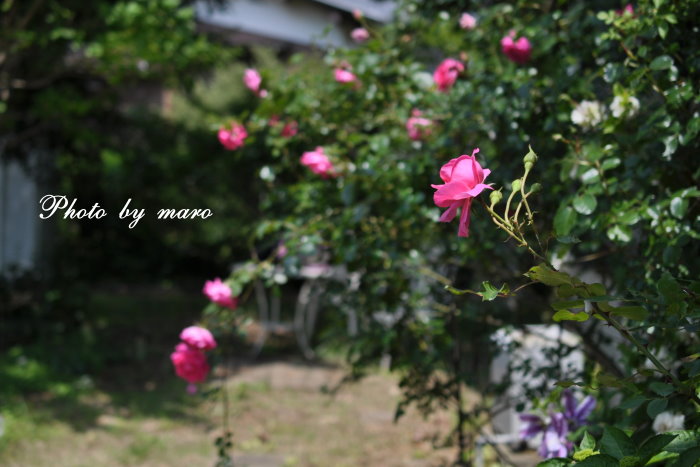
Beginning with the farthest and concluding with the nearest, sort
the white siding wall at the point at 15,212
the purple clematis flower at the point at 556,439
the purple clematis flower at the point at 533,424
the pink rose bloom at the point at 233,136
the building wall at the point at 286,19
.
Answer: the building wall at the point at 286,19
the white siding wall at the point at 15,212
the pink rose bloom at the point at 233,136
the purple clematis flower at the point at 533,424
the purple clematis flower at the point at 556,439

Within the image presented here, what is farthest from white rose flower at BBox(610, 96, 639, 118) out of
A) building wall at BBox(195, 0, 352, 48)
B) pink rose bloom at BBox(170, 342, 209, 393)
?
building wall at BBox(195, 0, 352, 48)

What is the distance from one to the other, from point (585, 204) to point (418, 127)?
75cm

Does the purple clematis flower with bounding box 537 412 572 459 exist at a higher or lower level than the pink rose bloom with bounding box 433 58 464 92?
lower

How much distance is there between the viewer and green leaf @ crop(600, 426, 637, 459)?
0.90m

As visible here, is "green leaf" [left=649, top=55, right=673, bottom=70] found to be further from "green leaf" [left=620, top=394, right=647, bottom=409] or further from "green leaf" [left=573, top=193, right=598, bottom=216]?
"green leaf" [left=620, top=394, right=647, bottom=409]

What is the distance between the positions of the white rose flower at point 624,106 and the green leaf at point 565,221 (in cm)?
26

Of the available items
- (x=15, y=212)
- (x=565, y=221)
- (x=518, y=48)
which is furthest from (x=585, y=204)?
(x=15, y=212)

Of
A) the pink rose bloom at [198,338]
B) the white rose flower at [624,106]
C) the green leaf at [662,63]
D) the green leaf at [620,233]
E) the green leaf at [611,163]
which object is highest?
the green leaf at [662,63]

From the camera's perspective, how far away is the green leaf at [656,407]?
96 centimetres

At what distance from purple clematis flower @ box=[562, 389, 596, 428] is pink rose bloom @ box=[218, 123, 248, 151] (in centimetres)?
111

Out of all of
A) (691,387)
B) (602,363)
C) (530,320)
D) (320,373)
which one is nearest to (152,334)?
(320,373)

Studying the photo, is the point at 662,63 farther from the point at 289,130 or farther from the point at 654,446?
the point at 289,130

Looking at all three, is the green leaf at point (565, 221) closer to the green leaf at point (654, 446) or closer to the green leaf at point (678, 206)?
the green leaf at point (678, 206)

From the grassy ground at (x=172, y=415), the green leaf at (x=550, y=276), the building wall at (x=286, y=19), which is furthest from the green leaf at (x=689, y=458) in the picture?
the building wall at (x=286, y=19)
